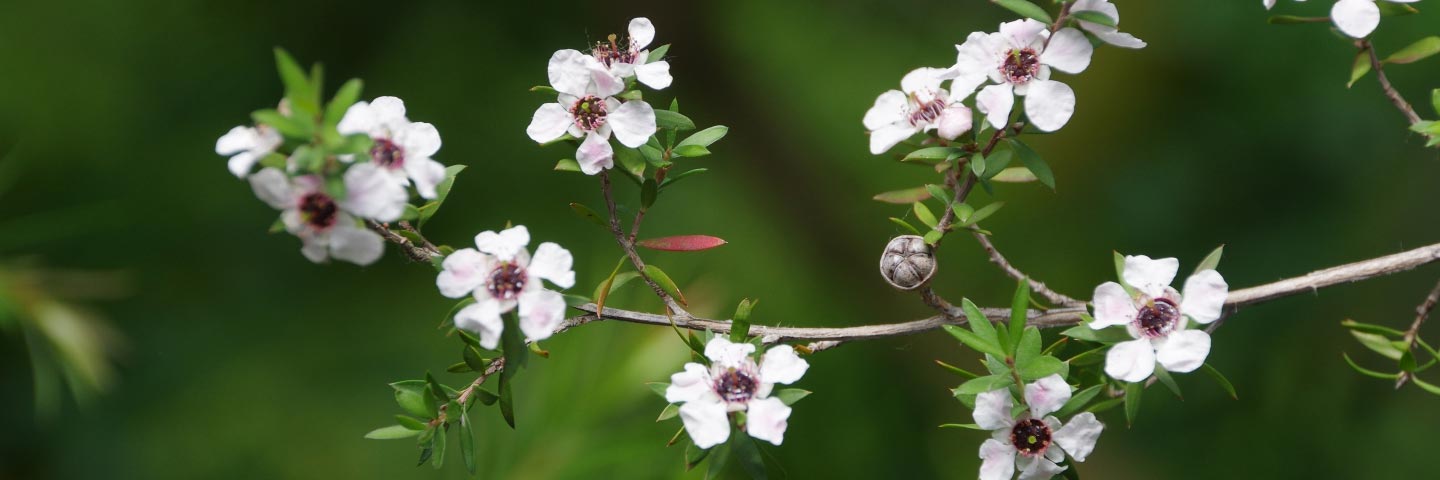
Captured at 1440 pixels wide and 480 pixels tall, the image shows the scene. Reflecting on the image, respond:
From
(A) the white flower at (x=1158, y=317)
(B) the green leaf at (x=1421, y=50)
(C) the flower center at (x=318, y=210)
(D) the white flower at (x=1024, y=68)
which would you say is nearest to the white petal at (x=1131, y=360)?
(A) the white flower at (x=1158, y=317)

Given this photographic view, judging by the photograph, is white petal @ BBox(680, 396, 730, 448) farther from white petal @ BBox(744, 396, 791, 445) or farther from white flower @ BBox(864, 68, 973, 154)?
white flower @ BBox(864, 68, 973, 154)

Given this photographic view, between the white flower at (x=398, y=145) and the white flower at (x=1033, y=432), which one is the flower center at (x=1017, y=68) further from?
the white flower at (x=398, y=145)

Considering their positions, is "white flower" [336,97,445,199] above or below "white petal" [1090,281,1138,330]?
above

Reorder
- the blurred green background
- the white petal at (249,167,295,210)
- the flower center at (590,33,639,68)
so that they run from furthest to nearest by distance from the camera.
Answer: the blurred green background, the flower center at (590,33,639,68), the white petal at (249,167,295,210)

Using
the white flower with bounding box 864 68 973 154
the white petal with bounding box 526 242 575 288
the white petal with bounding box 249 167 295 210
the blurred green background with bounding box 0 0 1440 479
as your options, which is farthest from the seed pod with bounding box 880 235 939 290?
the blurred green background with bounding box 0 0 1440 479

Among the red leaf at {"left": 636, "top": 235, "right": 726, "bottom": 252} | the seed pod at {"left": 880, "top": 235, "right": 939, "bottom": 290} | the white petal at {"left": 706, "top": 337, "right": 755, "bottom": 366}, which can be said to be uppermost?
the red leaf at {"left": 636, "top": 235, "right": 726, "bottom": 252}

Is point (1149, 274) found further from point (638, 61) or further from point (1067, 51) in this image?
point (638, 61)

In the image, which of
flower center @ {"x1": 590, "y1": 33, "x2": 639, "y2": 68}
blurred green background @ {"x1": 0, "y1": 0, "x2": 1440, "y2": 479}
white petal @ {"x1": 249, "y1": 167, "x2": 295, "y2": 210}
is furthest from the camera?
blurred green background @ {"x1": 0, "y1": 0, "x2": 1440, "y2": 479}
